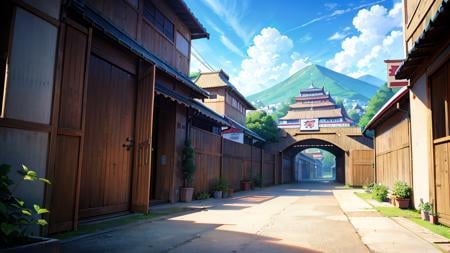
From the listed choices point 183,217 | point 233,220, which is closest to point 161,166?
point 183,217

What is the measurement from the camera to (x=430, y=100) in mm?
7609

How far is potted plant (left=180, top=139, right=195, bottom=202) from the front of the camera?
11422 millimetres

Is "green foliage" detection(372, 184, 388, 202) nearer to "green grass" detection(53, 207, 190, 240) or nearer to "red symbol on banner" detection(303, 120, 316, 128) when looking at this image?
"green grass" detection(53, 207, 190, 240)

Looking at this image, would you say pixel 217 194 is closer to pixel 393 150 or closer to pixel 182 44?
pixel 182 44

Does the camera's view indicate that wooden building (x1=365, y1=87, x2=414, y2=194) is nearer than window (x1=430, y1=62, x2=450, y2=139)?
No

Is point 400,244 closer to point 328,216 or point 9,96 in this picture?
point 328,216

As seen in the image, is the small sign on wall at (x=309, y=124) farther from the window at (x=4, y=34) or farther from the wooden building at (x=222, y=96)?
the window at (x=4, y=34)

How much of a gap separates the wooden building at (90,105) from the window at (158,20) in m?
0.03

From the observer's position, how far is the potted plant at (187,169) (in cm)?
1142

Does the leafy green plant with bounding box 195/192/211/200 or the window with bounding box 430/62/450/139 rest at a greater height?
the window with bounding box 430/62/450/139

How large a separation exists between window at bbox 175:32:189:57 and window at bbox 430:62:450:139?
794cm

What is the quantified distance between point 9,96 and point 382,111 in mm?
11927

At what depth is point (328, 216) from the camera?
863 cm

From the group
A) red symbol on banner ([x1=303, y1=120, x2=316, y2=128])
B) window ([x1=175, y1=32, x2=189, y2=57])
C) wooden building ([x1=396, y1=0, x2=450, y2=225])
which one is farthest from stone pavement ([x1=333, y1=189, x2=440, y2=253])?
red symbol on banner ([x1=303, y1=120, x2=316, y2=128])
